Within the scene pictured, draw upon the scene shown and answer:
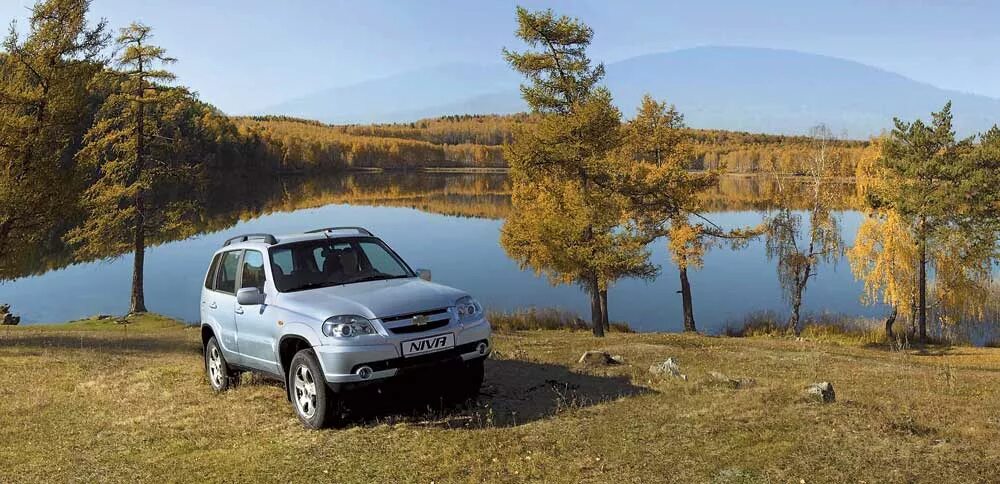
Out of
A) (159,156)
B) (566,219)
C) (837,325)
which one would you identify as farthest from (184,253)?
(837,325)

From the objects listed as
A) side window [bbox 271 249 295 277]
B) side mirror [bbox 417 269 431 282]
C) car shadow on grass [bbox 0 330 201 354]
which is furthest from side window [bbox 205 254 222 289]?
car shadow on grass [bbox 0 330 201 354]

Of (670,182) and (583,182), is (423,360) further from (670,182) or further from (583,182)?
(670,182)

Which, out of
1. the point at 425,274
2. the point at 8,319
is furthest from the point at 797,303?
the point at 8,319

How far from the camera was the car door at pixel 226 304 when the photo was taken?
359 inches

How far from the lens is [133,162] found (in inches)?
1248

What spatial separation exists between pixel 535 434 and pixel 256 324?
3877 mm

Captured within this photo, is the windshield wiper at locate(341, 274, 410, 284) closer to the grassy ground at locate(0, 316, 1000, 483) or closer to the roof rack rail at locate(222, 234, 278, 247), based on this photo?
the roof rack rail at locate(222, 234, 278, 247)

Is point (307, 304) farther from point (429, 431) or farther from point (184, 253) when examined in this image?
point (184, 253)

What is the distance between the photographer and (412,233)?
254 feet

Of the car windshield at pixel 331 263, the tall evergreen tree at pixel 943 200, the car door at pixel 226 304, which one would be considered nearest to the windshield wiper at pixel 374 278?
the car windshield at pixel 331 263

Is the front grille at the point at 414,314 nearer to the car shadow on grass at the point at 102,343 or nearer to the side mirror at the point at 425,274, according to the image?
the side mirror at the point at 425,274

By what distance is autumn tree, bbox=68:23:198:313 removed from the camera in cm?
3072

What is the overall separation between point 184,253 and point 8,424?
2284 inches

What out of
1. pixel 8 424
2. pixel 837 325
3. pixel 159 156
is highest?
pixel 159 156
